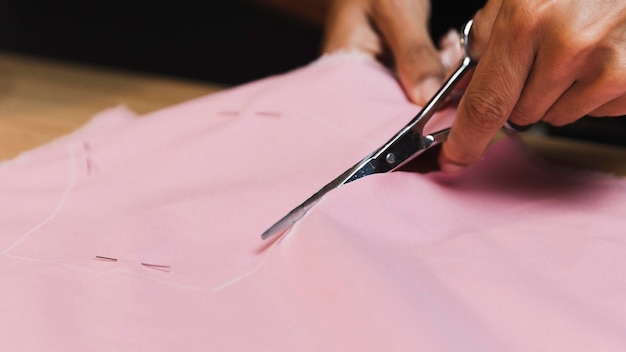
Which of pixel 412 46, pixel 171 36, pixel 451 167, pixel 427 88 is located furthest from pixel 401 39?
pixel 171 36

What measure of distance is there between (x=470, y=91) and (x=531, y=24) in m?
0.10

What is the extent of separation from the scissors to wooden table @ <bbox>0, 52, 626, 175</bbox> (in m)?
0.25

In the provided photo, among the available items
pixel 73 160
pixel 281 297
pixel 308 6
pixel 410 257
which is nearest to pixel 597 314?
pixel 410 257

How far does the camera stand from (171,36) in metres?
2.01

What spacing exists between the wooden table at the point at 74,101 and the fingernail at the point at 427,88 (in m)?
0.21

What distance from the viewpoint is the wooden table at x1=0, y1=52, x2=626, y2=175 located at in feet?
3.29

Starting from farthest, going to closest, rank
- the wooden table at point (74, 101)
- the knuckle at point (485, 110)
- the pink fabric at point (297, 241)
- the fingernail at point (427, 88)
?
1. the wooden table at point (74, 101)
2. the fingernail at point (427, 88)
3. the knuckle at point (485, 110)
4. the pink fabric at point (297, 241)

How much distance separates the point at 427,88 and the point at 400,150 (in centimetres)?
16

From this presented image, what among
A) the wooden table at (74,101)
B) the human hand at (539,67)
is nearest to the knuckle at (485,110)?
the human hand at (539,67)

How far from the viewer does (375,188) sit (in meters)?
0.70

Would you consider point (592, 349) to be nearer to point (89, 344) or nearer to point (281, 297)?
point (281, 297)

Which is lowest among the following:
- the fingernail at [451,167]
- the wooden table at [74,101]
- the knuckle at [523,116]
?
the fingernail at [451,167]

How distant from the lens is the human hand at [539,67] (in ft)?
2.16

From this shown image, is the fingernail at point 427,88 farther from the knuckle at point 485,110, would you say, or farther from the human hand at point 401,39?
the knuckle at point 485,110
